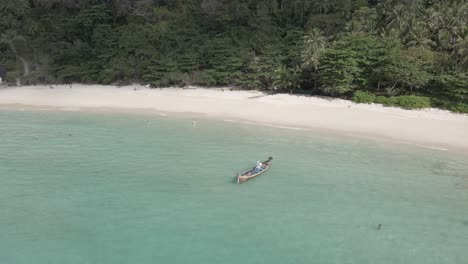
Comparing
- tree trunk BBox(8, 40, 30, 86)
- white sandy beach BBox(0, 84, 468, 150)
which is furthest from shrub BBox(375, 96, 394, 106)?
tree trunk BBox(8, 40, 30, 86)

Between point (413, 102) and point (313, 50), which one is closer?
point (413, 102)

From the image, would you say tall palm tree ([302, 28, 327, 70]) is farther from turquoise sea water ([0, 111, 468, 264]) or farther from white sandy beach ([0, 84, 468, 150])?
turquoise sea water ([0, 111, 468, 264])

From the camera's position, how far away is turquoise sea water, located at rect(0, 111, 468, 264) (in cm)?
1991

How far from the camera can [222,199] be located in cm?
2525

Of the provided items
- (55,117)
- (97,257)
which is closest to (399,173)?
(97,257)

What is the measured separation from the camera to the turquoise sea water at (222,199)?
65.3ft

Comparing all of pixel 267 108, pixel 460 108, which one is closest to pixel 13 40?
pixel 267 108

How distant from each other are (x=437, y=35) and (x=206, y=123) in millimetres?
31999

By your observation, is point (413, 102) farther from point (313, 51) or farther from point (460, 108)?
point (313, 51)

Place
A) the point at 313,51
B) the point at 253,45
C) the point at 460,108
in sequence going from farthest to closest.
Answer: the point at 253,45 < the point at 313,51 < the point at 460,108

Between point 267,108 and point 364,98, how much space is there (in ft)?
37.4

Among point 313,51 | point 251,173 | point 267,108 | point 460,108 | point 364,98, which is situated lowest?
point 251,173

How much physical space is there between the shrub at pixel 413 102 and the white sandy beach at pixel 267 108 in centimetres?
99

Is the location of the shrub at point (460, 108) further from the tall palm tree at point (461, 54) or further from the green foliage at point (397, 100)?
the tall palm tree at point (461, 54)
